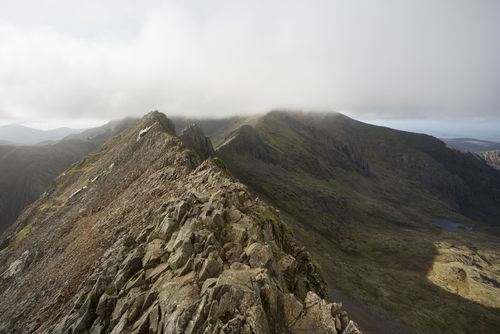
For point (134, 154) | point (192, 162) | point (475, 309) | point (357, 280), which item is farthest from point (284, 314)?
point (475, 309)

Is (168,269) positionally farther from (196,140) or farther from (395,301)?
(395,301)

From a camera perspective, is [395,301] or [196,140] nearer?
[395,301]

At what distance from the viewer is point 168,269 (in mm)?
28859

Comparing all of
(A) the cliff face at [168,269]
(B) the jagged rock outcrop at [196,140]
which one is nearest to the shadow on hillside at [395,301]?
(B) the jagged rock outcrop at [196,140]

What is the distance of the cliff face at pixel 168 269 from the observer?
2322 centimetres

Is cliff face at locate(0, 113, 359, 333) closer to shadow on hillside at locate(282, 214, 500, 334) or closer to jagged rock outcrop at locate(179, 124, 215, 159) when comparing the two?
jagged rock outcrop at locate(179, 124, 215, 159)

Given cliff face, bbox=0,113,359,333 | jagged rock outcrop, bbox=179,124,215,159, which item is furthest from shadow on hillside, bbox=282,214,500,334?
cliff face, bbox=0,113,359,333

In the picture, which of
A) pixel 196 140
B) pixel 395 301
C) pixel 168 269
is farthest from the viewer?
pixel 196 140

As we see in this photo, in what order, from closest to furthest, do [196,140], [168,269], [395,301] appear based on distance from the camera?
1. [168,269]
2. [395,301]
3. [196,140]

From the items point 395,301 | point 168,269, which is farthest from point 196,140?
point 168,269

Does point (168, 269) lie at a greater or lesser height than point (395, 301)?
greater

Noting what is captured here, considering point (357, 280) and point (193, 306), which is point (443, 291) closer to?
point (357, 280)

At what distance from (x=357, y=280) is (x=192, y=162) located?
123445 millimetres

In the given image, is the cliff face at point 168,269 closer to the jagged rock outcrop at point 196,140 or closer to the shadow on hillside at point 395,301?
the jagged rock outcrop at point 196,140
